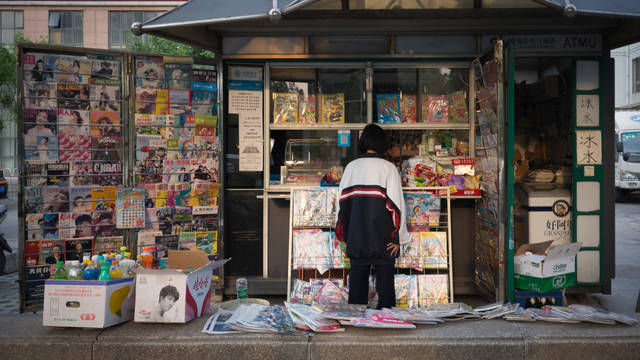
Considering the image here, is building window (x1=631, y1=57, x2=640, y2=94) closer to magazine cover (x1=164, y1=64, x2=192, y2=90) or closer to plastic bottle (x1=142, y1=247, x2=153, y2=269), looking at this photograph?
magazine cover (x1=164, y1=64, x2=192, y2=90)

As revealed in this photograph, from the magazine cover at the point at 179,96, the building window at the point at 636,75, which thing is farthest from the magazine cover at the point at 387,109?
the building window at the point at 636,75

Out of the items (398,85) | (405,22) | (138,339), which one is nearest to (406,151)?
(398,85)

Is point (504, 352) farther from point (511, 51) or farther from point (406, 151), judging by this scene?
point (406, 151)

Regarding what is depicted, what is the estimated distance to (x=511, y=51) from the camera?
4.31 meters

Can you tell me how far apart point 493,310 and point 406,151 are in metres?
2.76

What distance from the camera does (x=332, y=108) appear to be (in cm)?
551

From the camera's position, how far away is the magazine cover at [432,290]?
184 inches

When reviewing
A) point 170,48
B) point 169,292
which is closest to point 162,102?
point 169,292

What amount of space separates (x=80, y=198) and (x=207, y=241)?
4.65 feet

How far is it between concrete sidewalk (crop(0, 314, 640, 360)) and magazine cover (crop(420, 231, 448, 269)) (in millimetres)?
2040

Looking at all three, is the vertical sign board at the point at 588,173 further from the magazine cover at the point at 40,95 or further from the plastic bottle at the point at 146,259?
the magazine cover at the point at 40,95

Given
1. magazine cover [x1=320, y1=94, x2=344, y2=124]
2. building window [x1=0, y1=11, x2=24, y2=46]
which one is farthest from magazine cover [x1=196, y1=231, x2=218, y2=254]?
building window [x1=0, y1=11, x2=24, y2=46]

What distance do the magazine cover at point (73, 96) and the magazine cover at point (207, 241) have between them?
72.3 inches

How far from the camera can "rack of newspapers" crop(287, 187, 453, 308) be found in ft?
15.2
